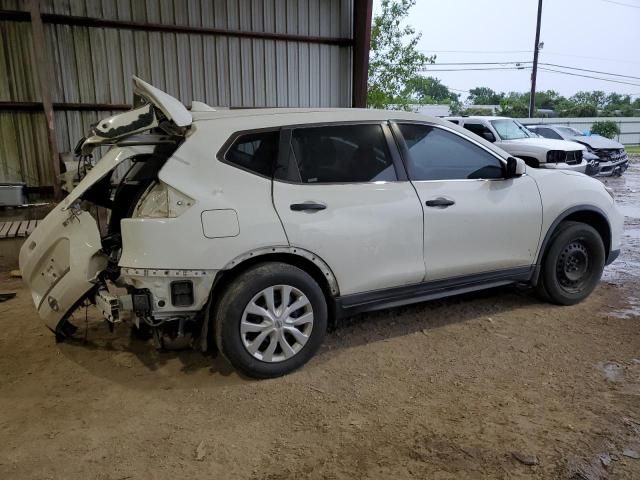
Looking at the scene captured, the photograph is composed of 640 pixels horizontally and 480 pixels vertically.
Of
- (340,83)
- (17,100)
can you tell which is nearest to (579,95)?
(340,83)

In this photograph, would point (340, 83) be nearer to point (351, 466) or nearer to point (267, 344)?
point (267, 344)

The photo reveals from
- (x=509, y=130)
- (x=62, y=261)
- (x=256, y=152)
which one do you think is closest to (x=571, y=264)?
(x=256, y=152)

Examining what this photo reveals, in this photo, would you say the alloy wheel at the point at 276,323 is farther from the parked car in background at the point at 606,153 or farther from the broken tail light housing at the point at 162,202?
the parked car in background at the point at 606,153

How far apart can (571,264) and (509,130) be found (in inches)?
405

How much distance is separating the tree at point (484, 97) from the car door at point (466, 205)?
5995 cm

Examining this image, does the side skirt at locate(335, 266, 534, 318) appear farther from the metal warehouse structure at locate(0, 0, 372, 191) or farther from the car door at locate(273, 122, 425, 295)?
the metal warehouse structure at locate(0, 0, 372, 191)

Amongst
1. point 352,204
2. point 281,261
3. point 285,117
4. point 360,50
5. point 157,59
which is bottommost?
point 281,261

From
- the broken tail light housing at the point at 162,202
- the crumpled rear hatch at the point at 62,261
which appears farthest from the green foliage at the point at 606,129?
the crumpled rear hatch at the point at 62,261

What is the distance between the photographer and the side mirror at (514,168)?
441 cm

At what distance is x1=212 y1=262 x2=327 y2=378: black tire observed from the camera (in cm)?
345

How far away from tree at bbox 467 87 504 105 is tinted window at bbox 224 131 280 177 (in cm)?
6129

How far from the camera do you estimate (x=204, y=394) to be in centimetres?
350

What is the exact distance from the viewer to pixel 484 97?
69000 millimetres

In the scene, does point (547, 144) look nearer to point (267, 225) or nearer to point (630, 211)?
point (630, 211)
